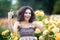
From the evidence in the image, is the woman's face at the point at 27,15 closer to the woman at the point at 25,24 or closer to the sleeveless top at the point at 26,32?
the woman at the point at 25,24

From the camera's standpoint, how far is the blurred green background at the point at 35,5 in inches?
999

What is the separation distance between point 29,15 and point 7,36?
0.92m

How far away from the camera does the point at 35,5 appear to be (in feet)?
87.9

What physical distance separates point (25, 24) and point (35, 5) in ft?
71.5

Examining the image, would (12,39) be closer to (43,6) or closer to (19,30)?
(19,30)

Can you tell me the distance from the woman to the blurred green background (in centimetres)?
1978

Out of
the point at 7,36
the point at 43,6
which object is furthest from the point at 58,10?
the point at 7,36

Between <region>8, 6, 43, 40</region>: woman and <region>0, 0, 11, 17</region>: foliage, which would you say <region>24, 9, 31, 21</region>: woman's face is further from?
<region>0, 0, 11, 17</region>: foliage

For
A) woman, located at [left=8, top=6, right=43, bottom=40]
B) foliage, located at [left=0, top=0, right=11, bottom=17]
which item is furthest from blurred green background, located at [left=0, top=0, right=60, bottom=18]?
woman, located at [left=8, top=6, right=43, bottom=40]

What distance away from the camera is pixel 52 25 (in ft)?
17.8

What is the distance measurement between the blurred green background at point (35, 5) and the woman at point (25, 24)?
19781 mm

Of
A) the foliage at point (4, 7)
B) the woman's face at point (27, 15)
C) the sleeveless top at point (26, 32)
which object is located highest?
the woman's face at point (27, 15)

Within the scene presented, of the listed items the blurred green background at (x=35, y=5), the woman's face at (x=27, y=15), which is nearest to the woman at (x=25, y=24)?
the woman's face at (x=27, y=15)

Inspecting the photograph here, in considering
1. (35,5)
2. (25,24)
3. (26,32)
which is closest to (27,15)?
(25,24)
